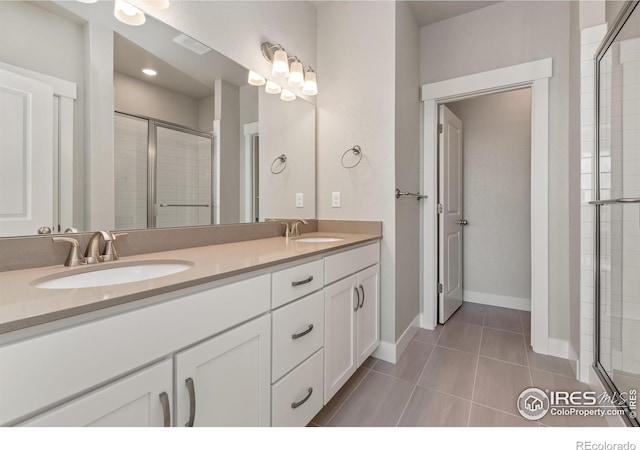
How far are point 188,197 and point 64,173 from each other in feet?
1.62

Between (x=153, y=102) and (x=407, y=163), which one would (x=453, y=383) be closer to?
(x=407, y=163)

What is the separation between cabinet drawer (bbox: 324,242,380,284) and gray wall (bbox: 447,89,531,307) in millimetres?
1785

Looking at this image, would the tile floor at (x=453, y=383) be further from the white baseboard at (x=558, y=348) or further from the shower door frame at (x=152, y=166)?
the shower door frame at (x=152, y=166)

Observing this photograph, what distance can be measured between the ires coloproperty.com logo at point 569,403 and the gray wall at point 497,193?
1.51 m

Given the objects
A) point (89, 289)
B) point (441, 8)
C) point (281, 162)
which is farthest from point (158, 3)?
point (441, 8)

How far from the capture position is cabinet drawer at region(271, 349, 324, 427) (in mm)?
1110

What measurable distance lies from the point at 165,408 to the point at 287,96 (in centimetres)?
193

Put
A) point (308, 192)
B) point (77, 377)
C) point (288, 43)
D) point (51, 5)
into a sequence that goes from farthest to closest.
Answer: point (308, 192) < point (288, 43) < point (51, 5) < point (77, 377)

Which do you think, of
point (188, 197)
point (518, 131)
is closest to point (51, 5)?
point (188, 197)

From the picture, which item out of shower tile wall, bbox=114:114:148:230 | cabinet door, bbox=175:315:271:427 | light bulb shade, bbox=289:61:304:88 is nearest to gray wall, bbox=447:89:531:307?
light bulb shade, bbox=289:61:304:88

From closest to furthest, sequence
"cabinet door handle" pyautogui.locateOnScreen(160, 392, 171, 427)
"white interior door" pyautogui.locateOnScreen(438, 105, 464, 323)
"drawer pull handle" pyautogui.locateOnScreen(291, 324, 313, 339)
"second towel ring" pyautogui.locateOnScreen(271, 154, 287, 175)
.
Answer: "cabinet door handle" pyautogui.locateOnScreen(160, 392, 171, 427)
"drawer pull handle" pyautogui.locateOnScreen(291, 324, 313, 339)
"second towel ring" pyautogui.locateOnScreen(271, 154, 287, 175)
"white interior door" pyautogui.locateOnScreen(438, 105, 464, 323)

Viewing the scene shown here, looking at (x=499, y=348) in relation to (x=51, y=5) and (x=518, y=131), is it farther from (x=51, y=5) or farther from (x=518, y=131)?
(x=51, y=5)

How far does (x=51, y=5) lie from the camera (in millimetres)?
1014

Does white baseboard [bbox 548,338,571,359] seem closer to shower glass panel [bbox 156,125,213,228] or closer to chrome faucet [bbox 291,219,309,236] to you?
chrome faucet [bbox 291,219,309,236]
